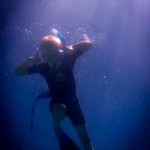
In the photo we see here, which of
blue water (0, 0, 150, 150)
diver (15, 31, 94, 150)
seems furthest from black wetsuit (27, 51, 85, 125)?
blue water (0, 0, 150, 150)

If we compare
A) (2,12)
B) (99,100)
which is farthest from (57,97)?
(99,100)

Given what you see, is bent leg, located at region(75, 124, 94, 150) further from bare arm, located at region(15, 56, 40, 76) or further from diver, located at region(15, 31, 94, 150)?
bare arm, located at region(15, 56, 40, 76)

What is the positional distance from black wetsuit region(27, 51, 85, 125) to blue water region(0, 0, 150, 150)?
11.6 meters

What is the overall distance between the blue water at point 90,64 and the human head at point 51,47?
1202 centimetres

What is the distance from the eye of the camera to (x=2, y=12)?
54.5 ft

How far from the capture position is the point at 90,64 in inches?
981

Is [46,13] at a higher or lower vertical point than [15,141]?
higher

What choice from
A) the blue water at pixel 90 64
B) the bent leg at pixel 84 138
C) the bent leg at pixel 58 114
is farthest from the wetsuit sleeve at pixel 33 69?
the blue water at pixel 90 64

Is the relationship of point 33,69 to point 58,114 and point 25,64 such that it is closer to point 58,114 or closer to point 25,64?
point 25,64

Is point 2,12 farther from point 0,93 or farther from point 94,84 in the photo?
point 94,84

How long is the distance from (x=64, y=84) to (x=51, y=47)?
769 mm

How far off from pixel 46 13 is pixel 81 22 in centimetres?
308

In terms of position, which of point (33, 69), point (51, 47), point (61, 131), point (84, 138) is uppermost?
point (51, 47)

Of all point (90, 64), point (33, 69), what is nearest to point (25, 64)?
point (33, 69)
